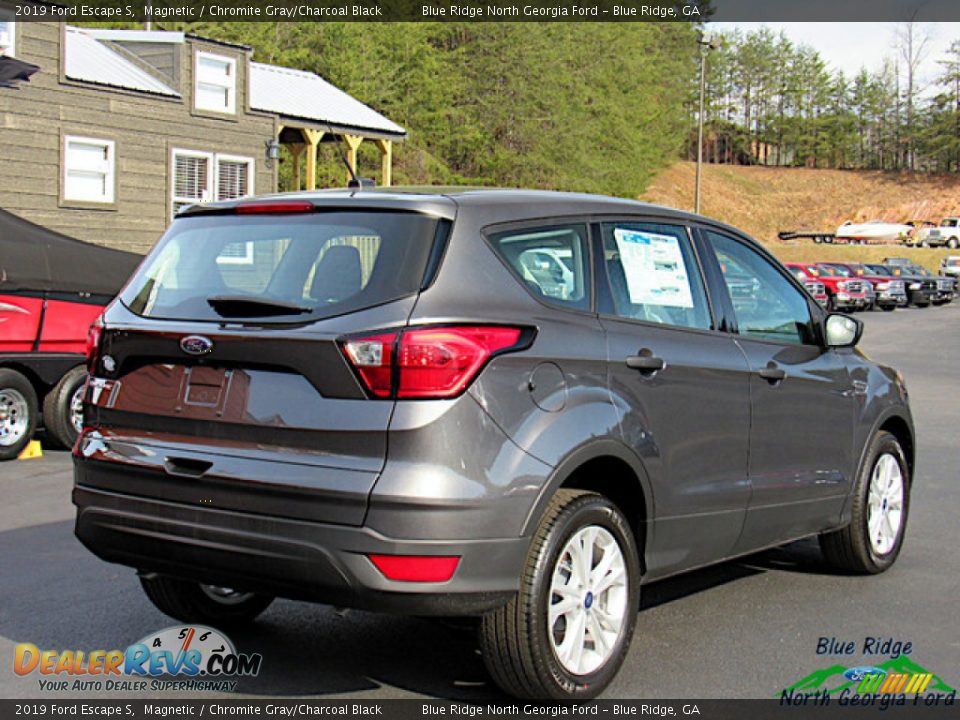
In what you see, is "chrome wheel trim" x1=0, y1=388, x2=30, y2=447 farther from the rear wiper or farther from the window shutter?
the window shutter

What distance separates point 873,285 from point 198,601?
43510 millimetres

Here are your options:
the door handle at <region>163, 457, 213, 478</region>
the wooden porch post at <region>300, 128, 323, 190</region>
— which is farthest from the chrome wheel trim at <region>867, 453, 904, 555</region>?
the wooden porch post at <region>300, 128, 323, 190</region>

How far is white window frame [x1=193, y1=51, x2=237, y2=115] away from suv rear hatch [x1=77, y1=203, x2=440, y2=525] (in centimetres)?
2125

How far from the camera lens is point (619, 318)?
4.97 m

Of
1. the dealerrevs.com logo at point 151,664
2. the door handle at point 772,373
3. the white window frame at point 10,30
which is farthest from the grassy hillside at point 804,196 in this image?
the dealerrevs.com logo at point 151,664

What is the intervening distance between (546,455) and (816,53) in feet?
449

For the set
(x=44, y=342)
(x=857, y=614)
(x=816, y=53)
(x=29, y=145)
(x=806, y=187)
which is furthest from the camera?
(x=816, y=53)

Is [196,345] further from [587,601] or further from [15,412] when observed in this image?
[15,412]

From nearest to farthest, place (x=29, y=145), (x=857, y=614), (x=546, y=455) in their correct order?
(x=546, y=455), (x=857, y=614), (x=29, y=145)

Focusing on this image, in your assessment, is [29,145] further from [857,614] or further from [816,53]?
[816,53]

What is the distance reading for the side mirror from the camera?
636 centimetres

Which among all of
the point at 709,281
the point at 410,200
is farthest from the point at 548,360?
the point at 709,281

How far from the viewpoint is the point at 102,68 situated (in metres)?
24.1

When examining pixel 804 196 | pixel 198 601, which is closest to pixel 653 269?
pixel 198 601
